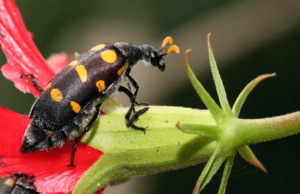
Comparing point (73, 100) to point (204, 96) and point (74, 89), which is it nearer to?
point (74, 89)

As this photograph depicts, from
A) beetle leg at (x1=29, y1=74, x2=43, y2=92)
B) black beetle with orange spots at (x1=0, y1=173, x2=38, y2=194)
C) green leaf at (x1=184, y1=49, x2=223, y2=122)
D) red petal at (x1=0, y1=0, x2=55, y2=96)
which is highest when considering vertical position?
red petal at (x1=0, y1=0, x2=55, y2=96)

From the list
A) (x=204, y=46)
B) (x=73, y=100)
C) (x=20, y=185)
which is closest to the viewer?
(x=20, y=185)

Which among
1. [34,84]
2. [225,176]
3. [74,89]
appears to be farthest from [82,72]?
[225,176]

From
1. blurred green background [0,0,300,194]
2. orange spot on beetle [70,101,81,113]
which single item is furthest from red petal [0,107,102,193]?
blurred green background [0,0,300,194]

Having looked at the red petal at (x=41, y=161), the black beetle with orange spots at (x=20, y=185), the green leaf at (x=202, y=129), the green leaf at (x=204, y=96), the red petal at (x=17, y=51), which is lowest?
the black beetle with orange spots at (x=20, y=185)

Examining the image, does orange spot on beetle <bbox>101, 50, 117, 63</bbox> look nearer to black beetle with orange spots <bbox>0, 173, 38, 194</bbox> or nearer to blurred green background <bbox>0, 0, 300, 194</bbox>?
black beetle with orange spots <bbox>0, 173, 38, 194</bbox>

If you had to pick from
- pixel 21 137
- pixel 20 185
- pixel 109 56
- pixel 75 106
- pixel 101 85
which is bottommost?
pixel 20 185

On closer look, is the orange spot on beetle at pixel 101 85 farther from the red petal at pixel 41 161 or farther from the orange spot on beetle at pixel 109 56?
the red petal at pixel 41 161

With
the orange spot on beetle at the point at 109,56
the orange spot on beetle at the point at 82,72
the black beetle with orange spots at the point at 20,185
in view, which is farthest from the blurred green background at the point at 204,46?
the black beetle with orange spots at the point at 20,185
